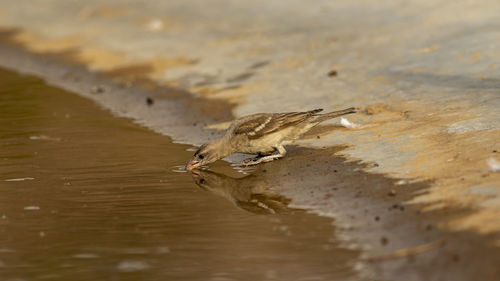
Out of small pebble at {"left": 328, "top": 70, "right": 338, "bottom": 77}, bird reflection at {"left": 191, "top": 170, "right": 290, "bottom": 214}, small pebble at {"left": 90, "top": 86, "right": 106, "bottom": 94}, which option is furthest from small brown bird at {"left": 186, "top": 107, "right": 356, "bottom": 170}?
small pebble at {"left": 90, "top": 86, "right": 106, "bottom": 94}

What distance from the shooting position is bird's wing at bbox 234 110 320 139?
31.8 feet

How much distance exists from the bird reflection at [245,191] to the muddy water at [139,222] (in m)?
0.01

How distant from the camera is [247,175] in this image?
9.67 metres

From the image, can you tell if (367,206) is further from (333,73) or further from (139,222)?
(333,73)

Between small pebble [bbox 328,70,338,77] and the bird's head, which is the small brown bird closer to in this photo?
the bird's head

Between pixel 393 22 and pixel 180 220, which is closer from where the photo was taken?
pixel 180 220

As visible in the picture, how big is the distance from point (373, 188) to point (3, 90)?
1017 cm

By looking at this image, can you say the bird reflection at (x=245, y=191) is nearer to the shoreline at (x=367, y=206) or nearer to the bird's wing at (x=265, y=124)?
the shoreline at (x=367, y=206)

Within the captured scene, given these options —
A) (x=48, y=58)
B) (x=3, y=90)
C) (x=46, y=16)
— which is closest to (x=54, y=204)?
(x=3, y=90)

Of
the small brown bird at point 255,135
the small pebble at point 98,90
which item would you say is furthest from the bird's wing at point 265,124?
the small pebble at point 98,90

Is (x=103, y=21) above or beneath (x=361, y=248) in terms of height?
above

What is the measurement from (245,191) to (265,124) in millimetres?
1024

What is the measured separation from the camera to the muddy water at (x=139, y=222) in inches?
258

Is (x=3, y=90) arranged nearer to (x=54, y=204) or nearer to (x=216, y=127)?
(x=216, y=127)
